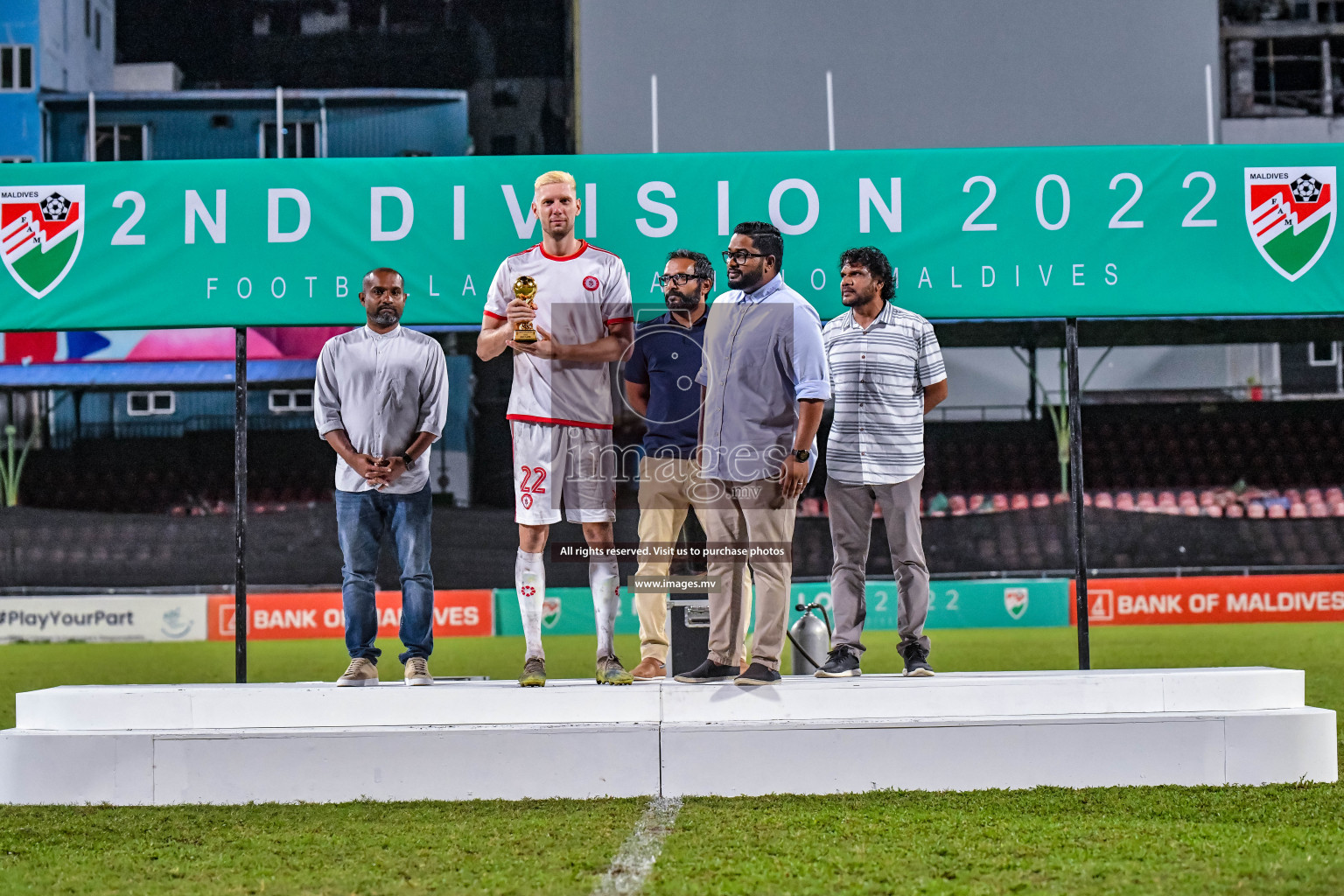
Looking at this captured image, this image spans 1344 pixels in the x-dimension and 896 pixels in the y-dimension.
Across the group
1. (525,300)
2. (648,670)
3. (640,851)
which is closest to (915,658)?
(648,670)

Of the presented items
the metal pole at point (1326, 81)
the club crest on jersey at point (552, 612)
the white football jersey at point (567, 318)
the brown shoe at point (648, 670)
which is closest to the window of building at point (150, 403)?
the club crest on jersey at point (552, 612)

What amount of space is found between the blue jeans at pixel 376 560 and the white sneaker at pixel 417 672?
0.14ft

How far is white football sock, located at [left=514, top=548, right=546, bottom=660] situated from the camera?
4.69 meters

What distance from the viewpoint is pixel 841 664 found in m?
5.00

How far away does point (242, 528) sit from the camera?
17.0 feet

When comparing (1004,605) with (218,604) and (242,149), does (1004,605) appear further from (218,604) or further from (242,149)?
(242,149)

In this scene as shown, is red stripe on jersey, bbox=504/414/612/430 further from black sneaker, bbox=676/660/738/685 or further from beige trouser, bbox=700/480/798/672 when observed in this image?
black sneaker, bbox=676/660/738/685

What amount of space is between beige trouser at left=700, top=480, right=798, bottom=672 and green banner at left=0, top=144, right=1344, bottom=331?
104 cm

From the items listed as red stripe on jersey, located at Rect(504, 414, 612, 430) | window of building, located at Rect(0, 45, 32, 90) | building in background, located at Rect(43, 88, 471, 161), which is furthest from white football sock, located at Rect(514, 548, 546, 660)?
A: window of building, located at Rect(0, 45, 32, 90)

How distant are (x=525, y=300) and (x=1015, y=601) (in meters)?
11.1

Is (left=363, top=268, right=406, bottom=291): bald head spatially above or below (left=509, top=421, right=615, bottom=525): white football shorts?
above

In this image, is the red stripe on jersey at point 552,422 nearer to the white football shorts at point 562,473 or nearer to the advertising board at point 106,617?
the white football shorts at point 562,473

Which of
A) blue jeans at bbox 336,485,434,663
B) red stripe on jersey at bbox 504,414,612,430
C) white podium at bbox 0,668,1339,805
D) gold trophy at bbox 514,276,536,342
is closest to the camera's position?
white podium at bbox 0,668,1339,805

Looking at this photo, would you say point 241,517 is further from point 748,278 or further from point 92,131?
point 92,131
